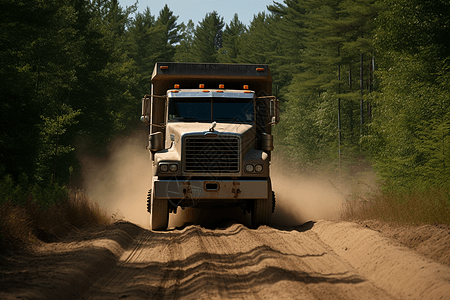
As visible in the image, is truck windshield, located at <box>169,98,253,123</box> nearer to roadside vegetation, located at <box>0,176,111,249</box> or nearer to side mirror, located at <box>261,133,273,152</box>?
side mirror, located at <box>261,133,273,152</box>

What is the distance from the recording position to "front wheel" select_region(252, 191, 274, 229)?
13.2 m

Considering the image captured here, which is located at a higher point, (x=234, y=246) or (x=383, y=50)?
(x=383, y=50)

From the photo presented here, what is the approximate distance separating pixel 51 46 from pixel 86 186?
15.2 meters

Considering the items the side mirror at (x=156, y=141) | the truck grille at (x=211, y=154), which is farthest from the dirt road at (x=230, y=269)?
the side mirror at (x=156, y=141)

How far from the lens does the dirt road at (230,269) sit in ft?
21.0

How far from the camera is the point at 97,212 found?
1596cm

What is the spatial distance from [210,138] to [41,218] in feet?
14.4

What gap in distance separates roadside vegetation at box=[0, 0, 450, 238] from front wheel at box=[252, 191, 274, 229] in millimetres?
2837

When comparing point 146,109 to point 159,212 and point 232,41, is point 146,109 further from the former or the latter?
point 232,41

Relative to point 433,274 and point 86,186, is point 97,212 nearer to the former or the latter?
point 433,274

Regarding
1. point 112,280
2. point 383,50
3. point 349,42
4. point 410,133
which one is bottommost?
point 112,280

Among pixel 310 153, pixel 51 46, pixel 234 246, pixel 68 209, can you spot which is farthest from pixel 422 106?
pixel 310 153

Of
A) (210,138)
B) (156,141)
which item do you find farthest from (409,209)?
(156,141)

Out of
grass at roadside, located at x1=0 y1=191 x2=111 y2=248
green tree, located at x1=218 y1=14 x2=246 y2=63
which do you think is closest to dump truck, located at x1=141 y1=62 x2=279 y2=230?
grass at roadside, located at x1=0 y1=191 x2=111 y2=248
